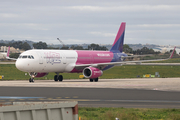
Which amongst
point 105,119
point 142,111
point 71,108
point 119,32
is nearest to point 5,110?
point 71,108

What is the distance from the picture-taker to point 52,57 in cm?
4747

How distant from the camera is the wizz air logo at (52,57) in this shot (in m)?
46.8

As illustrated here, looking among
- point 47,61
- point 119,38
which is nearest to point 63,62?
point 47,61

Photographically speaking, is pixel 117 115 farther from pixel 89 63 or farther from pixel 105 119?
pixel 89 63

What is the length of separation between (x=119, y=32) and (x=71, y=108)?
2014 inches

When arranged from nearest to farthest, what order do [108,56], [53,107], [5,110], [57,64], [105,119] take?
[5,110], [53,107], [105,119], [57,64], [108,56]

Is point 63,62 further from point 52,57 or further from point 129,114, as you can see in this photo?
point 129,114

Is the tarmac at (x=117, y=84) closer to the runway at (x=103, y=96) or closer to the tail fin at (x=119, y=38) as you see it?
the runway at (x=103, y=96)

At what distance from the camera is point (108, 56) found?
57031 millimetres

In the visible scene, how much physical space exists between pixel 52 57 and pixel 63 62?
226 cm

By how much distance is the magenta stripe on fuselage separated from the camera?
52.4 meters

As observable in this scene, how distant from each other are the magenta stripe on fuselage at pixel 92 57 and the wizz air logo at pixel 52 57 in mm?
3874

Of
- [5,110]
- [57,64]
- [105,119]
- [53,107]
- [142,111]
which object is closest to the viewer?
[5,110]

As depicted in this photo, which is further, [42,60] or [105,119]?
[42,60]
